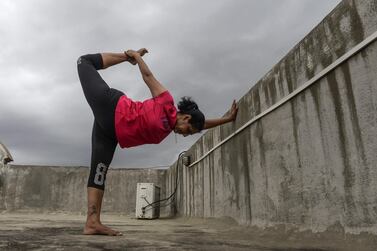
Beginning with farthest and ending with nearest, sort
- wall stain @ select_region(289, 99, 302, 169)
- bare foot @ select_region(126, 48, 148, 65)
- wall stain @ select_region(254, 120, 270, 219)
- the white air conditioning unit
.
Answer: the white air conditioning unit, wall stain @ select_region(254, 120, 270, 219), bare foot @ select_region(126, 48, 148, 65), wall stain @ select_region(289, 99, 302, 169)

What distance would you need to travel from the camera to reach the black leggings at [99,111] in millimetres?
2420

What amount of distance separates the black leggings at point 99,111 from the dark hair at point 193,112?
451 millimetres

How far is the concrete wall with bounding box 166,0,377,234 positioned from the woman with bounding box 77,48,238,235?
2.11ft

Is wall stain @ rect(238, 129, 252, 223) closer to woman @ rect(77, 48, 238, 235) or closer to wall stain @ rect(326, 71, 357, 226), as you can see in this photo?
woman @ rect(77, 48, 238, 235)

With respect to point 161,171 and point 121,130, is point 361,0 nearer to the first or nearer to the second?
point 121,130

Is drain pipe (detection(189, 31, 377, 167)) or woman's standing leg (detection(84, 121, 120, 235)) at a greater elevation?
drain pipe (detection(189, 31, 377, 167))

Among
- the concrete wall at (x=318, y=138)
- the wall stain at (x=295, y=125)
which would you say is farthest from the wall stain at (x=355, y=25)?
the wall stain at (x=295, y=125)

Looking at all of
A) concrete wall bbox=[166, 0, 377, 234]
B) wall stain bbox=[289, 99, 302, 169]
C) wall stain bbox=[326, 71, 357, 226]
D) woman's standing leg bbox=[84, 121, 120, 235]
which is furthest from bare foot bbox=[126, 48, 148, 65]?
wall stain bbox=[326, 71, 357, 226]

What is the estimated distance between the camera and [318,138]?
2049 mm

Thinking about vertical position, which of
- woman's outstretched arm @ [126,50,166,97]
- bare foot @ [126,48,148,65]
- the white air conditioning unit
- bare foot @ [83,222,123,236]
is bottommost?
bare foot @ [83,222,123,236]

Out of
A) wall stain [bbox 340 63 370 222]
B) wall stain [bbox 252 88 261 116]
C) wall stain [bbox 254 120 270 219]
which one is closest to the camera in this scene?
wall stain [bbox 340 63 370 222]

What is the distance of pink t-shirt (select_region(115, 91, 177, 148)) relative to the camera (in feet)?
7.56

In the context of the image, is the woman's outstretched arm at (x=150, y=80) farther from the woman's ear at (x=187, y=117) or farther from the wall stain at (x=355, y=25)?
the wall stain at (x=355, y=25)

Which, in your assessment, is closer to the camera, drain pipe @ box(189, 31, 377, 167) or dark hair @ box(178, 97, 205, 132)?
drain pipe @ box(189, 31, 377, 167)
